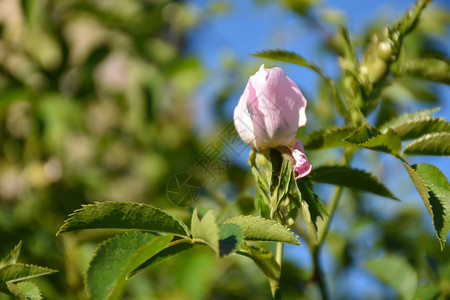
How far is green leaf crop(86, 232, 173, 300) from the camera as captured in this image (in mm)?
595

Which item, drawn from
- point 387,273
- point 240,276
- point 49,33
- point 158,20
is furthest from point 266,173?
point 49,33

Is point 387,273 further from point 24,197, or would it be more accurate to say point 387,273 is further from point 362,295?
point 24,197

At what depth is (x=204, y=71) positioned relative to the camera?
2016mm

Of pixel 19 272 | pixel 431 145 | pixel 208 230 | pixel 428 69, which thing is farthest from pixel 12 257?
pixel 428 69

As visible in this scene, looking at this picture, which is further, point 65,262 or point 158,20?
point 158,20

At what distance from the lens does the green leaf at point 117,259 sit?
0.59 meters

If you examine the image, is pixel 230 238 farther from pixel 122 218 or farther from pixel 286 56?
pixel 286 56

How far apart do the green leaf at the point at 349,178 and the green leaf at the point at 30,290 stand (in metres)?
0.46

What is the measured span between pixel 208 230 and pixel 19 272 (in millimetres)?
320

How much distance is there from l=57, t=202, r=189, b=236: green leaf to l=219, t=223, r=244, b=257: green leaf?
70 mm

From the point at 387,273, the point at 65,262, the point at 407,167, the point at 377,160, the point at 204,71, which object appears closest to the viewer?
the point at 407,167

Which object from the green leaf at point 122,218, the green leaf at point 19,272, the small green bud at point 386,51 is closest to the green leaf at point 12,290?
the green leaf at point 19,272

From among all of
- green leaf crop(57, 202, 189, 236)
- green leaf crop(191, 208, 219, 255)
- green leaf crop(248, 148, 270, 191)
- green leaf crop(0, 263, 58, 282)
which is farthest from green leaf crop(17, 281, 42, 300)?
green leaf crop(248, 148, 270, 191)

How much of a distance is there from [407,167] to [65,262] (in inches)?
40.1
